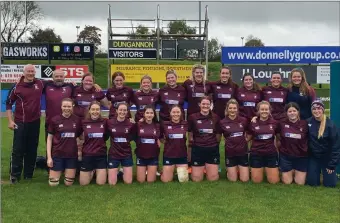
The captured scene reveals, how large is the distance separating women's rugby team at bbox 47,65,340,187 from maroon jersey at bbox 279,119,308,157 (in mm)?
15

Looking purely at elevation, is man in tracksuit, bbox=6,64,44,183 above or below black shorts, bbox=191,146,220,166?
above

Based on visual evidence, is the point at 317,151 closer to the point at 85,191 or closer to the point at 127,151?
the point at 127,151

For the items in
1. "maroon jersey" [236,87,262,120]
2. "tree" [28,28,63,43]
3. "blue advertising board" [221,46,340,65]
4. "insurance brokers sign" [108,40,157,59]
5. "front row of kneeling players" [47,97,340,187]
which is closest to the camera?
"front row of kneeling players" [47,97,340,187]

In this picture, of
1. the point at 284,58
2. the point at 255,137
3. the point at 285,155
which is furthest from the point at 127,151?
the point at 284,58

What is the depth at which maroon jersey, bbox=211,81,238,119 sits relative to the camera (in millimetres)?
7613

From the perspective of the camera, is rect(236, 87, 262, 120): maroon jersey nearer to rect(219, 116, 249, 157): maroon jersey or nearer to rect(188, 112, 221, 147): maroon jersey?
rect(219, 116, 249, 157): maroon jersey

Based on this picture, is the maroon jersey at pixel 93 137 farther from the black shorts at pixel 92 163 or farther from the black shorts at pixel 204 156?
the black shorts at pixel 204 156

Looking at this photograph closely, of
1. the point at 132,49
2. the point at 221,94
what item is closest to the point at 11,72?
the point at 132,49

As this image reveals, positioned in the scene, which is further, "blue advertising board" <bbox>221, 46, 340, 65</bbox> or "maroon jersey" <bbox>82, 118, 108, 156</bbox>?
"blue advertising board" <bbox>221, 46, 340, 65</bbox>

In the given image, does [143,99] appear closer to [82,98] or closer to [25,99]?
[82,98]

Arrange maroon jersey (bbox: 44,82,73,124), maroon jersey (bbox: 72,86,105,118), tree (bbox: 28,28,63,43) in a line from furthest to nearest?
tree (bbox: 28,28,63,43), maroon jersey (bbox: 72,86,105,118), maroon jersey (bbox: 44,82,73,124)

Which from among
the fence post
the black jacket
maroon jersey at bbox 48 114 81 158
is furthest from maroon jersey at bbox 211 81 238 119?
maroon jersey at bbox 48 114 81 158

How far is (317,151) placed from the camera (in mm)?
6645

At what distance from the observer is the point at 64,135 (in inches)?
265
